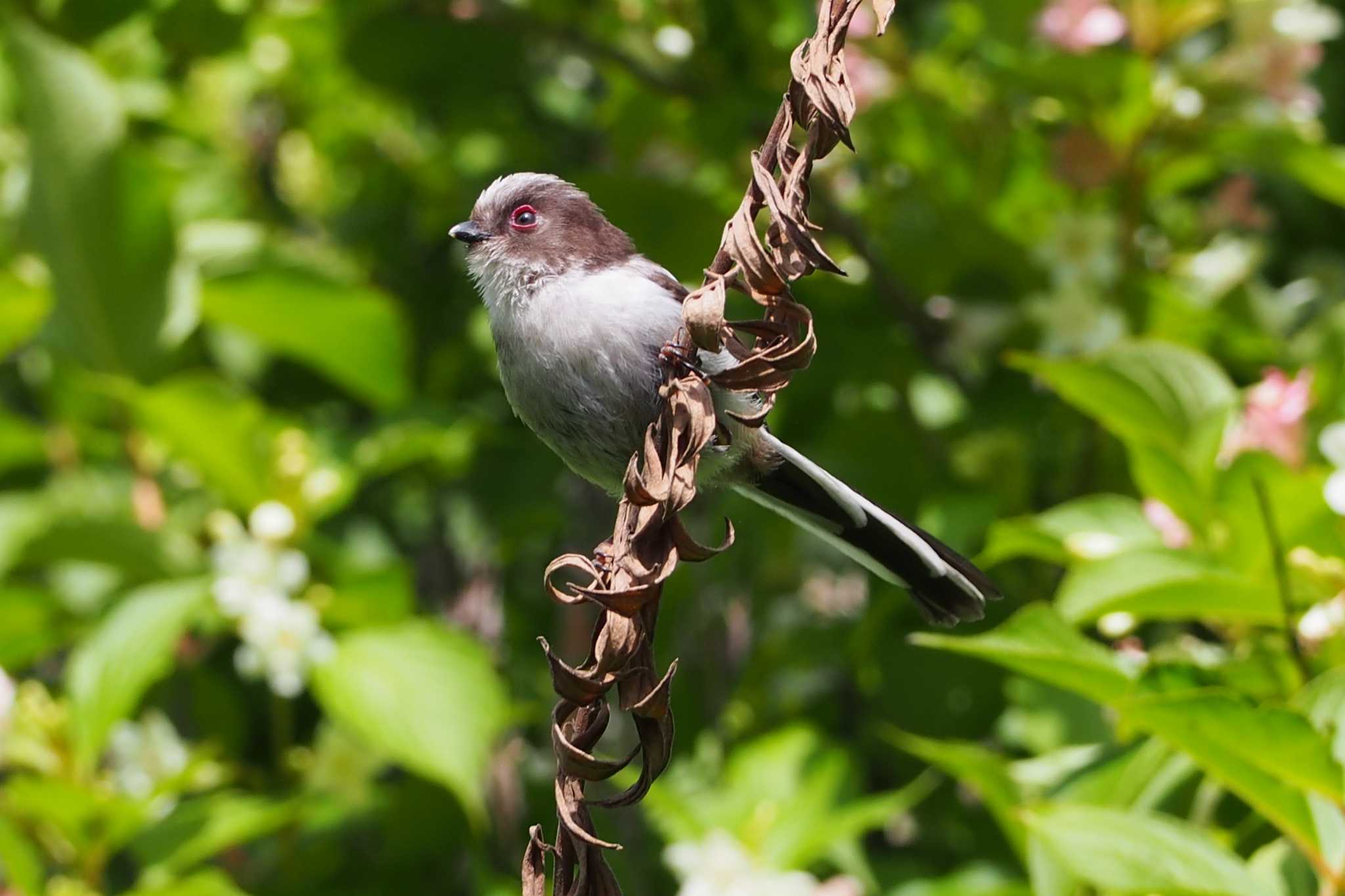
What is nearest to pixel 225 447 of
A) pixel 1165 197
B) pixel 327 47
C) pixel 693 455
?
pixel 327 47

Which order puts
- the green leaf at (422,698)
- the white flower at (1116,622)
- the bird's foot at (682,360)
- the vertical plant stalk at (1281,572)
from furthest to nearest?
the green leaf at (422,698) < the white flower at (1116,622) < the vertical plant stalk at (1281,572) < the bird's foot at (682,360)

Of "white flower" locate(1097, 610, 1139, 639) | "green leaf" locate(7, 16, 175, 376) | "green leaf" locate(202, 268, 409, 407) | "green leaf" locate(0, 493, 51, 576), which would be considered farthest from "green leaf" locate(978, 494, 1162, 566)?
"green leaf" locate(7, 16, 175, 376)

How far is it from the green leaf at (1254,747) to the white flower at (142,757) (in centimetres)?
Result: 209

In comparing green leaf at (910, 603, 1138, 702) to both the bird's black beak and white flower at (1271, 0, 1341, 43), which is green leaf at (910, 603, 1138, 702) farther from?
white flower at (1271, 0, 1341, 43)

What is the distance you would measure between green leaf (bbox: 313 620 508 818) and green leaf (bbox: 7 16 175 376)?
36.7 inches

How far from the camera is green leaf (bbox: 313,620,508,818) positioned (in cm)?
290

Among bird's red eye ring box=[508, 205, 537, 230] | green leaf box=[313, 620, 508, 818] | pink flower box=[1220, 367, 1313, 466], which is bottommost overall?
green leaf box=[313, 620, 508, 818]

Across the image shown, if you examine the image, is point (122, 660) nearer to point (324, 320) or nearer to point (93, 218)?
point (324, 320)

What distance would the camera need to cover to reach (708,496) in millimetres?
3719

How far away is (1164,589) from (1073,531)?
1.26 ft

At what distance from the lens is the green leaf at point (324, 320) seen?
11.2 ft

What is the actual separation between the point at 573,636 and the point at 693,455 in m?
2.66

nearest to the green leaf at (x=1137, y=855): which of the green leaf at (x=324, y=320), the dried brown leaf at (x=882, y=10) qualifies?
the dried brown leaf at (x=882, y=10)

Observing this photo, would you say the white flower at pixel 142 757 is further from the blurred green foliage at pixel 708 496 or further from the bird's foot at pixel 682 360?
the bird's foot at pixel 682 360
